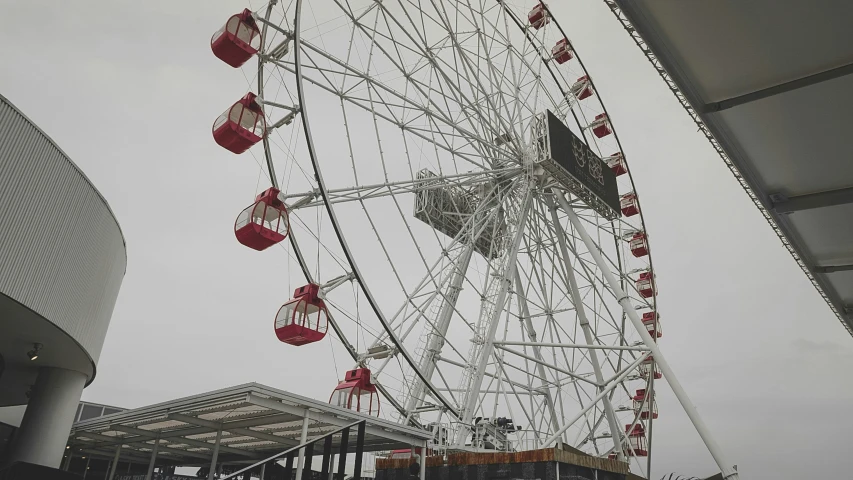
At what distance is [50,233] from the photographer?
11.4 meters

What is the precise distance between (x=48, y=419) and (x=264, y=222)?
253 inches

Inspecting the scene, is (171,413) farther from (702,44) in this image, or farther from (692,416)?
(692,416)

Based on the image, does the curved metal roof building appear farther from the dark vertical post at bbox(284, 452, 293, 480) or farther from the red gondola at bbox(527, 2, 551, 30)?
the red gondola at bbox(527, 2, 551, 30)

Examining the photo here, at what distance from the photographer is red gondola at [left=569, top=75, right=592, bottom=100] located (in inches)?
928

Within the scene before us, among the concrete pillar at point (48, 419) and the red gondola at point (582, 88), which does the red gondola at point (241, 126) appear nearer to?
the concrete pillar at point (48, 419)

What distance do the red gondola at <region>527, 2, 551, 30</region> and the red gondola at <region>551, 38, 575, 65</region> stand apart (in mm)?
1032

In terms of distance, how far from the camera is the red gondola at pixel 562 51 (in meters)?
23.7

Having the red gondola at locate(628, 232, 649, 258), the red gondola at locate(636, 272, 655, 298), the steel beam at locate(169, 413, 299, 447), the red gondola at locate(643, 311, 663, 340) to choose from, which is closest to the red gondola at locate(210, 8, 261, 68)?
the steel beam at locate(169, 413, 299, 447)

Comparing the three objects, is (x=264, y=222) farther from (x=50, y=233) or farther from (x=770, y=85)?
(x=770, y=85)

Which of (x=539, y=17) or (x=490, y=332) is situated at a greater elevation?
(x=539, y=17)

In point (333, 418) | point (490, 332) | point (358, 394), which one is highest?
point (490, 332)

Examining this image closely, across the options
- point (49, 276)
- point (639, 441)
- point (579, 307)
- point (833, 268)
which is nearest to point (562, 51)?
point (579, 307)

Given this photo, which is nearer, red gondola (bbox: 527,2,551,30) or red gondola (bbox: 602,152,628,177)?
red gondola (bbox: 527,2,551,30)

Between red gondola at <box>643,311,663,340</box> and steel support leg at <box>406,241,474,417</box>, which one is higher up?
red gondola at <box>643,311,663,340</box>
